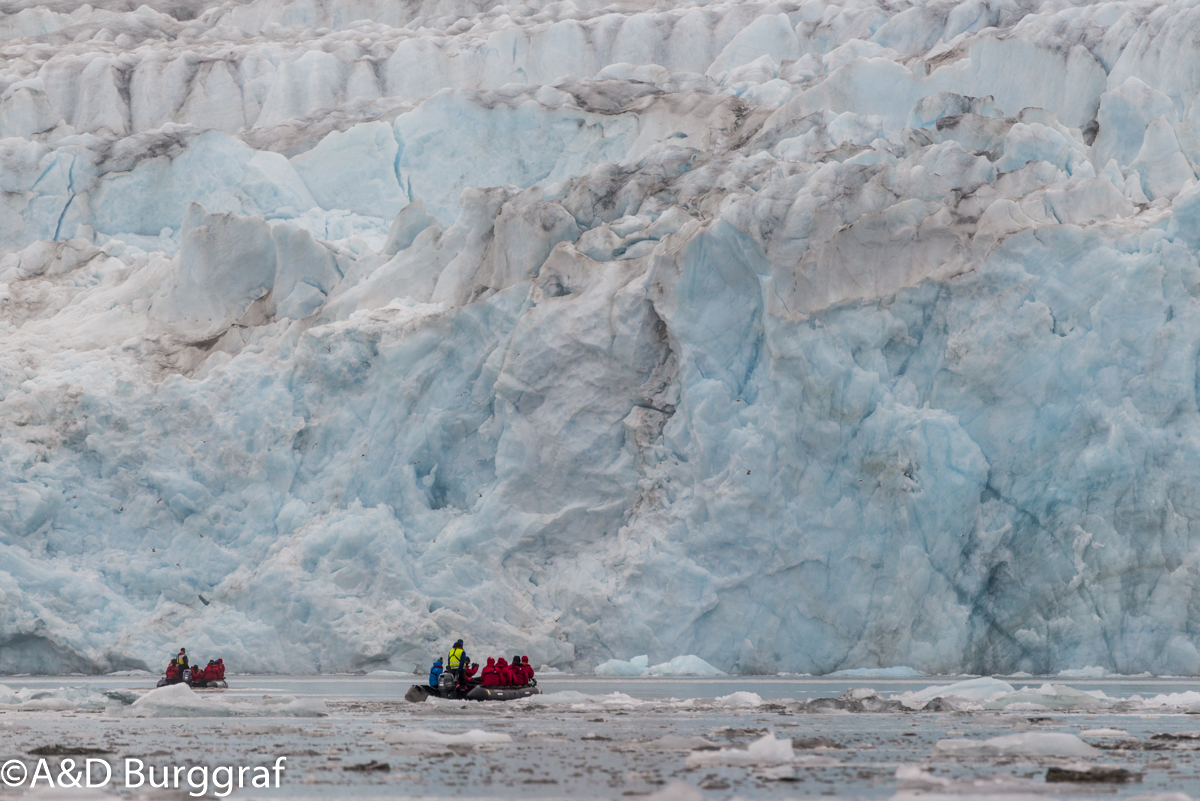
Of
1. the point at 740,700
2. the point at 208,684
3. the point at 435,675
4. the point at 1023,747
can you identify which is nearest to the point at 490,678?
the point at 435,675

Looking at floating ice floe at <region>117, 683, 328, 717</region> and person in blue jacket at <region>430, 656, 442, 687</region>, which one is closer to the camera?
floating ice floe at <region>117, 683, 328, 717</region>

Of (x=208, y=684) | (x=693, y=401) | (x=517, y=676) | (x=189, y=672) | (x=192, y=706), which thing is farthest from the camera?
(x=693, y=401)

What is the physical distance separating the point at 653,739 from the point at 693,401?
1009cm

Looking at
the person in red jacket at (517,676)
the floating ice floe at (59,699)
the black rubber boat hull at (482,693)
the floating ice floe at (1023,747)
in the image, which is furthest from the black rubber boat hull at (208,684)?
the floating ice floe at (1023,747)

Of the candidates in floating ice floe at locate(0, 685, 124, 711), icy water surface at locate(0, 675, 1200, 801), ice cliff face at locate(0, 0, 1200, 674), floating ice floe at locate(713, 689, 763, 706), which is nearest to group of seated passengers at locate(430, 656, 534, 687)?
A: icy water surface at locate(0, 675, 1200, 801)

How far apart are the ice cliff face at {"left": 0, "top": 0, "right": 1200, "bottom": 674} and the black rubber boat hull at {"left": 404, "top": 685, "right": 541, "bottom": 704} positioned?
3.91 meters

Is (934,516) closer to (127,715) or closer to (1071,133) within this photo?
(1071,133)

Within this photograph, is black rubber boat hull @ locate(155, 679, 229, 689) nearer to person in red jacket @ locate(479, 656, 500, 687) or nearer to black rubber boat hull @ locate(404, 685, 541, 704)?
black rubber boat hull @ locate(404, 685, 541, 704)

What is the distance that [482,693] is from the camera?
1623cm

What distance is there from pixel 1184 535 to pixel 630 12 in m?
19.2

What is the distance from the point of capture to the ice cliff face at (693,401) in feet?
64.4

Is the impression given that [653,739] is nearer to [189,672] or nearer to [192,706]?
[192,706]

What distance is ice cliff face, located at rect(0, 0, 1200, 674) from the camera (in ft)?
64.4

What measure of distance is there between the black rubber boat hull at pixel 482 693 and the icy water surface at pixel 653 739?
0.36 m
